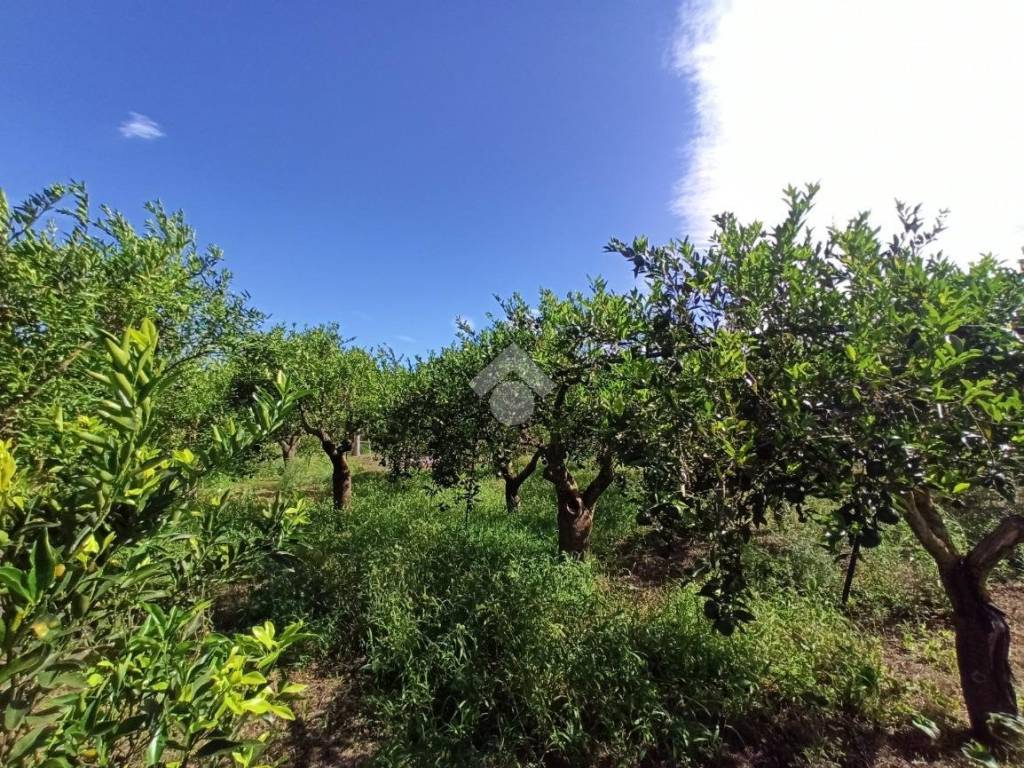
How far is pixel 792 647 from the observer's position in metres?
4.60

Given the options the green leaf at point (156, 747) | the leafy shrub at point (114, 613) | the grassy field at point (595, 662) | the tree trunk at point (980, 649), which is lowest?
the grassy field at point (595, 662)

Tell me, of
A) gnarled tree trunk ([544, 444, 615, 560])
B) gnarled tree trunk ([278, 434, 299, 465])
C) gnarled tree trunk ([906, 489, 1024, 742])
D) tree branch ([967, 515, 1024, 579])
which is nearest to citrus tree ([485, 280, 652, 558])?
gnarled tree trunk ([544, 444, 615, 560])

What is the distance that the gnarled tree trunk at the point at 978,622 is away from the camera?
3455 mm

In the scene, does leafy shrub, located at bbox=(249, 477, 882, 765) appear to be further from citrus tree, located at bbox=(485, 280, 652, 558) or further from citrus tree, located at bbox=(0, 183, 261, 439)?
citrus tree, located at bbox=(0, 183, 261, 439)

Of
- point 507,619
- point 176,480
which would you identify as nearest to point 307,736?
point 507,619

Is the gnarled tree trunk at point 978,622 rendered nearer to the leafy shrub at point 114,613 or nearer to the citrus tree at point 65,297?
the leafy shrub at point 114,613

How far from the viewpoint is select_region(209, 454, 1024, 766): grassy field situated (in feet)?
12.5

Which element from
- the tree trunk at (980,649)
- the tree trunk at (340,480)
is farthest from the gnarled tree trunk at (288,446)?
the tree trunk at (980,649)

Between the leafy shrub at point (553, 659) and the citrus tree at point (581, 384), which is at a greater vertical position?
the citrus tree at point (581, 384)

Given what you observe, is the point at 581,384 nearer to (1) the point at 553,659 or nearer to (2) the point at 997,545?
(1) the point at 553,659

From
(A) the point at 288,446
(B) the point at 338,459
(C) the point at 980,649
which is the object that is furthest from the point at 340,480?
(C) the point at 980,649

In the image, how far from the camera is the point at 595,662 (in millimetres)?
4270

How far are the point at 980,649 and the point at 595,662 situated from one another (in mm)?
3275

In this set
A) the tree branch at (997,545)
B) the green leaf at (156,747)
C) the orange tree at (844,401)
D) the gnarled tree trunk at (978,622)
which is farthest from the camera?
the gnarled tree trunk at (978,622)
